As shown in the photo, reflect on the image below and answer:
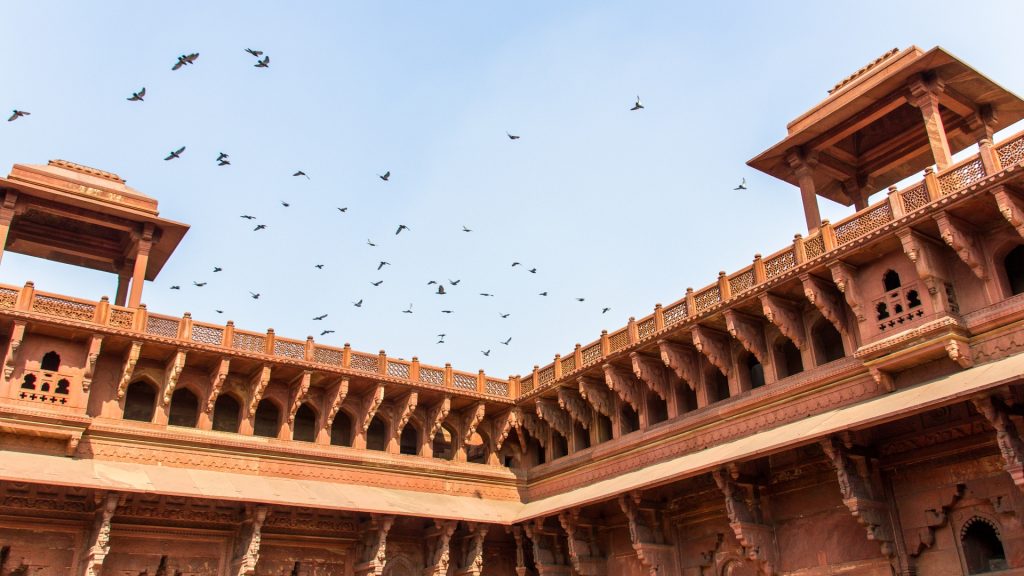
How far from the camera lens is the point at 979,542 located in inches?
498

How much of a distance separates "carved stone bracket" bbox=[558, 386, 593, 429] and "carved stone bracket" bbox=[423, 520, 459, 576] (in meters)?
3.90

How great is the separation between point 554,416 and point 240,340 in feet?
25.8

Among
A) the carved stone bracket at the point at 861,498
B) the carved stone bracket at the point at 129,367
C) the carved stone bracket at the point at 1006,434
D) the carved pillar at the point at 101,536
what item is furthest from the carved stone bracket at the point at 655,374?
the carved pillar at the point at 101,536

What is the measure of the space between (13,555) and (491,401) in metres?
10.8

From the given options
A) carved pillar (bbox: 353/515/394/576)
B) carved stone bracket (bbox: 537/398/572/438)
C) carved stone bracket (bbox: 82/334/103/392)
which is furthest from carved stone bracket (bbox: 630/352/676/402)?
carved stone bracket (bbox: 82/334/103/392)

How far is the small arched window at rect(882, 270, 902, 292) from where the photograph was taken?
14156 millimetres

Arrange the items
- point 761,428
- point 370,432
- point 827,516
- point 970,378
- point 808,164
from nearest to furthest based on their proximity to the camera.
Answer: point 970,378 < point 827,516 < point 761,428 < point 808,164 < point 370,432

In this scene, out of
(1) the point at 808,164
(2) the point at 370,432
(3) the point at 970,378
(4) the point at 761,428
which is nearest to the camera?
(3) the point at 970,378

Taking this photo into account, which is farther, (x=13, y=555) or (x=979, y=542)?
(x=13, y=555)

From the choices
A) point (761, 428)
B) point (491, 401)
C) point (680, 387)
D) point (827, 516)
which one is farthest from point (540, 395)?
point (827, 516)

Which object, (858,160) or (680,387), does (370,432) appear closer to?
(680,387)

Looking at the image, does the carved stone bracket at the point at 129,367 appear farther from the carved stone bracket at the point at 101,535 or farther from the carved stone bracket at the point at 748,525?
the carved stone bracket at the point at 748,525

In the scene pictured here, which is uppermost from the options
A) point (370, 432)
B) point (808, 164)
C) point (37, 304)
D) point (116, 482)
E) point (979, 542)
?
point (808, 164)

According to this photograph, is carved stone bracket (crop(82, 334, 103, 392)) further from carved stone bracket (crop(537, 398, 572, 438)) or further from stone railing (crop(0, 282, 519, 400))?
carved stone bracket (crop(537, 398, 572, 438))
